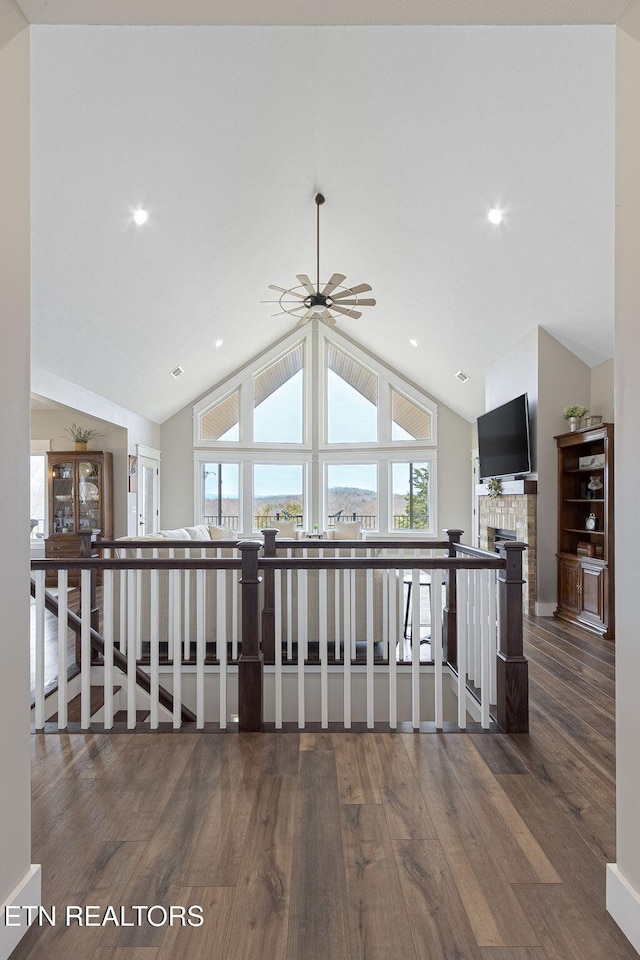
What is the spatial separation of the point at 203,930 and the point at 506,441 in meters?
5.92

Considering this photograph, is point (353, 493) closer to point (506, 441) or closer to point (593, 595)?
point (506, 441)

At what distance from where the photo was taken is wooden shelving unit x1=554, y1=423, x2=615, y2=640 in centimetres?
502

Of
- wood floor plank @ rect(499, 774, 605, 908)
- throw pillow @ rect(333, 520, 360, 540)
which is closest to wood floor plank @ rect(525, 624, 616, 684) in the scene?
wood floor plank @ rect(499, 774, 605, 908)

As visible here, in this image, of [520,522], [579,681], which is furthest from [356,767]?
[520,522]

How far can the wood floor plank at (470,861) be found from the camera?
58.4 inches

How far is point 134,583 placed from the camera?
3.10 m

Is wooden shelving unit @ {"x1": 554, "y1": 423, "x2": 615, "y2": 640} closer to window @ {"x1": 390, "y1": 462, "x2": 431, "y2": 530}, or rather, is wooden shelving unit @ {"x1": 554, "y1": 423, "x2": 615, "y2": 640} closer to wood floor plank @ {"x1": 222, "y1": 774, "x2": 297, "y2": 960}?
wood floor plank @ {"x1": 222, "y1": 774, "x2": 297, "y2": 960}

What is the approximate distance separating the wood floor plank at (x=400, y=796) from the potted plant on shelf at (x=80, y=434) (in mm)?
6817

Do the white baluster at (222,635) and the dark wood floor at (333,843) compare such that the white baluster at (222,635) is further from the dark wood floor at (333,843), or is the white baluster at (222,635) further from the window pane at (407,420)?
the window pane at (407,420)

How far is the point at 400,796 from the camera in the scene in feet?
7.02

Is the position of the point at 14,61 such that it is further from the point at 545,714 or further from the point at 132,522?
the point at 132,522

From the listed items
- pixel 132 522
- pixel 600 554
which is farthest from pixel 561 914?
pixel 132 522

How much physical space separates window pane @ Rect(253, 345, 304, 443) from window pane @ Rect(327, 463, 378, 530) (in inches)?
40.9

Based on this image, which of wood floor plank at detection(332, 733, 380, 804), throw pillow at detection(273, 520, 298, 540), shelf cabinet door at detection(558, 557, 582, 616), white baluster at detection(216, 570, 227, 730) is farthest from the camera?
throw pillow at detection(273, 520, 298, 540)
